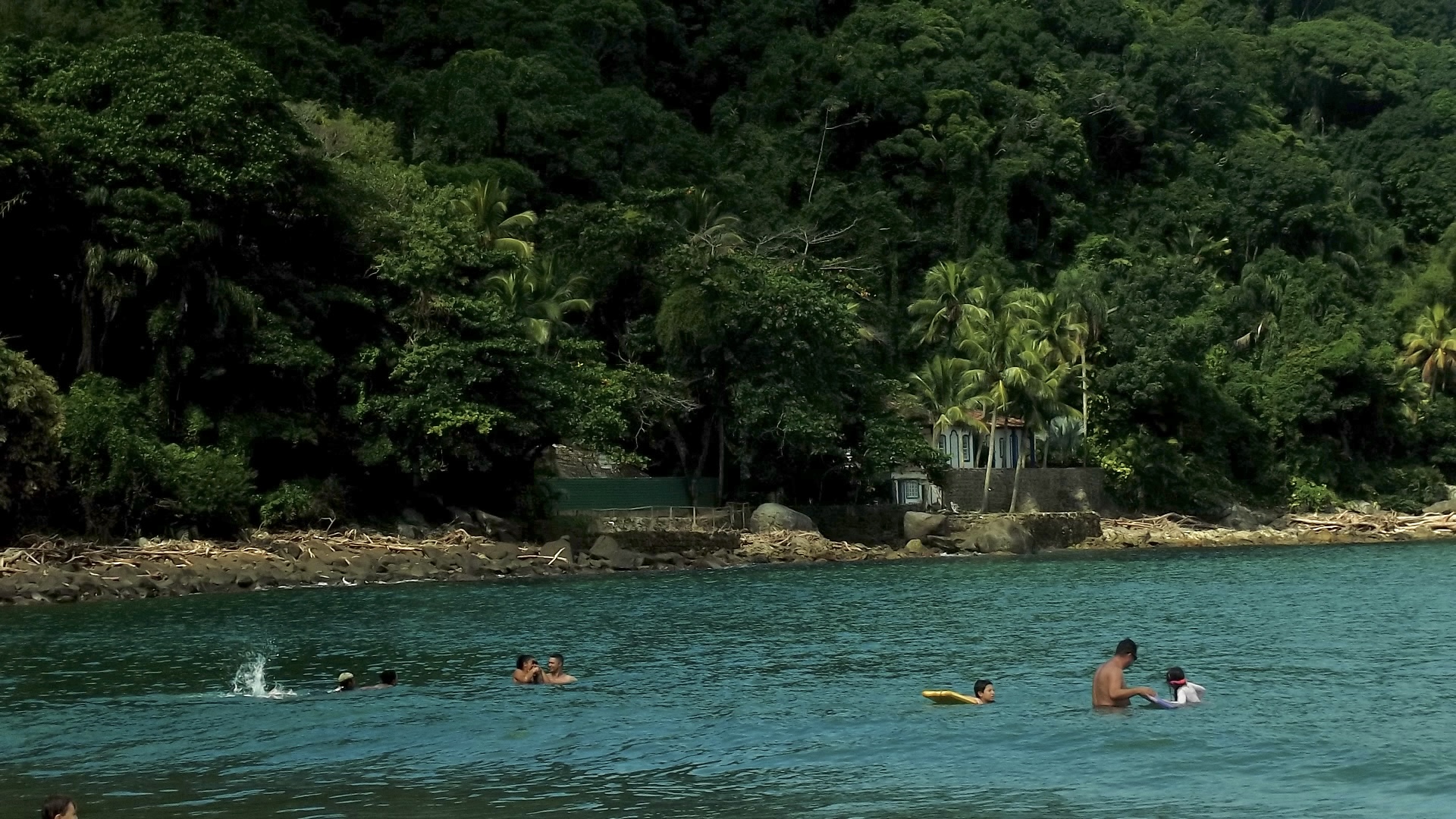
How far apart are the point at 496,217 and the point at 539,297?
517cm

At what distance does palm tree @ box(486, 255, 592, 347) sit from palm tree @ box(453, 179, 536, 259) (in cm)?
86

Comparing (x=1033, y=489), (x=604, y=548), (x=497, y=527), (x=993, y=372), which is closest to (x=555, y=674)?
(x=604, y=548)

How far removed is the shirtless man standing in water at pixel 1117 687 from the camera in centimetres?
1950

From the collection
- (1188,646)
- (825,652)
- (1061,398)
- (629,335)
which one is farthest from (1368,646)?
(1061,398)

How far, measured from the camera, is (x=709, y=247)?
5397cm

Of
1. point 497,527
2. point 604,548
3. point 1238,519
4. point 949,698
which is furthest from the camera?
point 1238,519

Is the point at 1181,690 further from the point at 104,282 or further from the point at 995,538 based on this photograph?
the point at 995,538

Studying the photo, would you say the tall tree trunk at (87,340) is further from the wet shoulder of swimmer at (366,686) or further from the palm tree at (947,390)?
the palm tree at (947,390)

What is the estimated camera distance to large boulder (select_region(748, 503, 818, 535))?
2089 inches

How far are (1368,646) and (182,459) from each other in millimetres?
28661

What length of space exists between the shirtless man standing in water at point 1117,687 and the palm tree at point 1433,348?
6007cm

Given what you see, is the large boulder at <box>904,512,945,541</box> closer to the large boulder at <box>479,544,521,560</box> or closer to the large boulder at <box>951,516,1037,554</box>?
the large boulder at <box>951,516,1037,554</box>

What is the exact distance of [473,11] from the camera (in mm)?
74625

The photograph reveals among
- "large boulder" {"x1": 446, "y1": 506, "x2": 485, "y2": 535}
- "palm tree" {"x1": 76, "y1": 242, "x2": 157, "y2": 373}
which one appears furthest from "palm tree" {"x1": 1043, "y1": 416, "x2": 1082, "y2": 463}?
"palm tree" {"x1": 76, "y1": 242, "x2": 157, "y2": 373}
